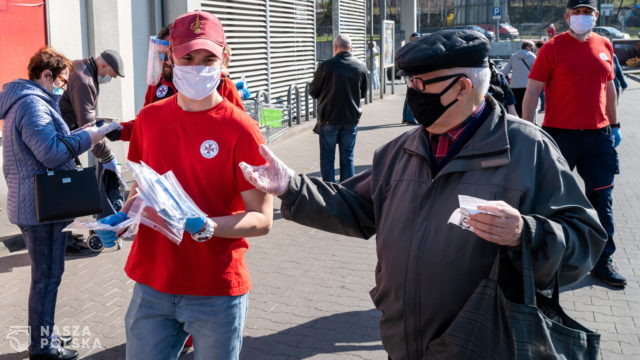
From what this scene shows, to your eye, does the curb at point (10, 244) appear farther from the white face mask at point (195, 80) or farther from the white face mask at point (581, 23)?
the white face mask at point (581, 23)

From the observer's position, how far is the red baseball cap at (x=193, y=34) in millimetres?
2865

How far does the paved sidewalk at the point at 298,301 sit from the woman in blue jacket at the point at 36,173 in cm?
39

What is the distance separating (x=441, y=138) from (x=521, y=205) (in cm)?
42

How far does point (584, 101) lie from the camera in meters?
5.70

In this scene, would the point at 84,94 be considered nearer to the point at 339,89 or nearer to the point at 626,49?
the point at 339,89

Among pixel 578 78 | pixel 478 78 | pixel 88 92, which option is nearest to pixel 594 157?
pixel 578 78

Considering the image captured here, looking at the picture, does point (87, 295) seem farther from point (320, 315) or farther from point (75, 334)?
point (320, 315)

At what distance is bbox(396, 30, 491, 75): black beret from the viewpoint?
7.83ft

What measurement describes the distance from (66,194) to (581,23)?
13.3 ft

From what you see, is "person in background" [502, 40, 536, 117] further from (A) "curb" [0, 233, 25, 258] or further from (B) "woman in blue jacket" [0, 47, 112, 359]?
(B) "woman in blue jacket" [0, 47, 112, 359]

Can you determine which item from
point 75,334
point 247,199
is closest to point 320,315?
point 75,334

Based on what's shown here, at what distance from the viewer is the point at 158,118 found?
2.89 meters

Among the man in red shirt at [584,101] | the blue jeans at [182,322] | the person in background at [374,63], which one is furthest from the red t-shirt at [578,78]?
the person in background at [374,63]

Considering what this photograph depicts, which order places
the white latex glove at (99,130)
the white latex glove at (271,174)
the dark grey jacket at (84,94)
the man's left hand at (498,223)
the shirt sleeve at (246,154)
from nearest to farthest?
the man's left hand at (498,223), the white latex glove at (271,174), the shirt sleeve at (246,154), the white latex glove at (99,130), the dark grey jacket at (84,94)
